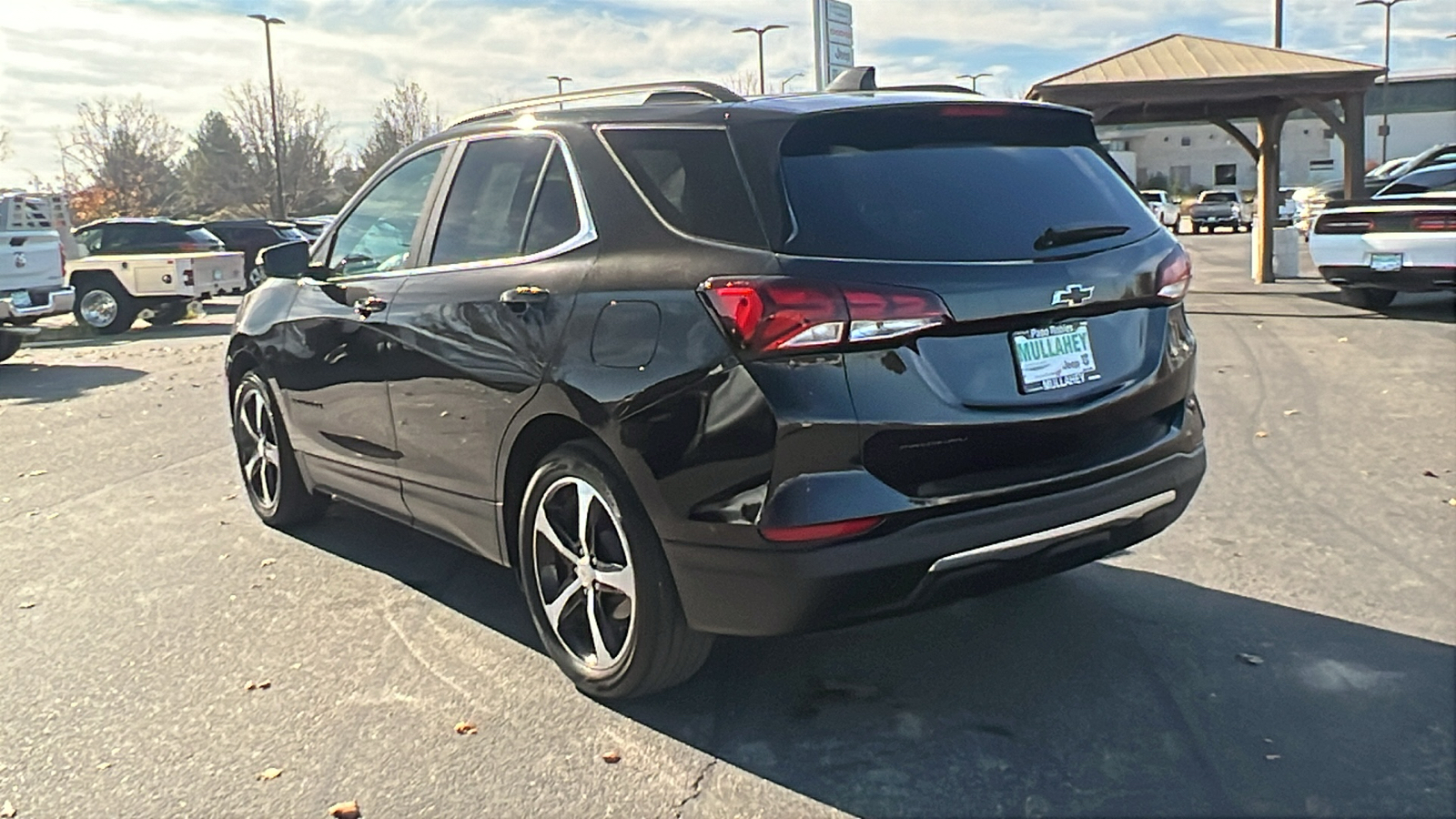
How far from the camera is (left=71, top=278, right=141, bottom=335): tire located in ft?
61.0

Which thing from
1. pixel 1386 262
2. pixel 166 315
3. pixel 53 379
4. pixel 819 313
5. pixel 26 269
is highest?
pixel 26 269

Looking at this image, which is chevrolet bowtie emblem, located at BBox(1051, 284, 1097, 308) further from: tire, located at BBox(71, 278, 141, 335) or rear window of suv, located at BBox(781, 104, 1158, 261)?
tire, located at BBox(71, 278, 141, 335)

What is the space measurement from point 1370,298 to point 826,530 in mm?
12932

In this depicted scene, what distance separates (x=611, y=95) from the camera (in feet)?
14.3

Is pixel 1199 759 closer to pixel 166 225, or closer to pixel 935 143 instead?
pixel 935 143

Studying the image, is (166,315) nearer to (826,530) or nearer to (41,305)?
(41,305)

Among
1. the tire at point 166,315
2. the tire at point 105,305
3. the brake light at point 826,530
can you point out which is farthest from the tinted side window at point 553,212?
the tire at point 166,315

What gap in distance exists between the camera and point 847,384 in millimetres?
3199

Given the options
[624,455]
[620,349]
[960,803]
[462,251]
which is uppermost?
[462,251]

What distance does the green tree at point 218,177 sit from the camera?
57.4 metres

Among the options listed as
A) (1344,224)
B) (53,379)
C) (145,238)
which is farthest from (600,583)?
(145,238)

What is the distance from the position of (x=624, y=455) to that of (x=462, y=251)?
4.34 feet

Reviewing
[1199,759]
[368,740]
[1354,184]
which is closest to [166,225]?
[1354,184]

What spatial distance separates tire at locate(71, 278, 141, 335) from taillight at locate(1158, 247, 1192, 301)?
1775cm
